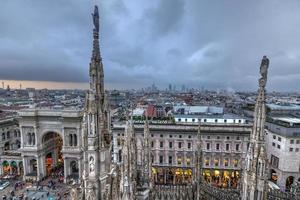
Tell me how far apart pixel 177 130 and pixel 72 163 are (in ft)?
85.2

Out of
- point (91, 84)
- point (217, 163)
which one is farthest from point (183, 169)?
point (91, 84)

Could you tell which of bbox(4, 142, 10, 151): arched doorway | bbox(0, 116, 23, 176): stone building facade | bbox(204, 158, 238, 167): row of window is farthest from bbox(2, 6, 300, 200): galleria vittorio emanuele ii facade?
bbox(4, 142, 10, 151): arched doorway

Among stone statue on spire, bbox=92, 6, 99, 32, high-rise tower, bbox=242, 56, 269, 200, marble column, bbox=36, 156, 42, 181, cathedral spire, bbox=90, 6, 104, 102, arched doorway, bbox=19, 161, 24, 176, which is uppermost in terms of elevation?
stone statue on spire, bbox=92, 6, 99, 32

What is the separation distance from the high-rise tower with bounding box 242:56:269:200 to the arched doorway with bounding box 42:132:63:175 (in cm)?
4885

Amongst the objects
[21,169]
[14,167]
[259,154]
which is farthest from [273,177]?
[14,167]

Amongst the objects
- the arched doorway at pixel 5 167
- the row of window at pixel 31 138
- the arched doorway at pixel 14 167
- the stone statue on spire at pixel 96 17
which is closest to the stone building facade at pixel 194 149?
the row of window at pixel 31 138

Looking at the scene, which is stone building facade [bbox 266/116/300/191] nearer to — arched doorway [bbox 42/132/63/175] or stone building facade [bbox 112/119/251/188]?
stone building facade [bbox 112/119/251/188]

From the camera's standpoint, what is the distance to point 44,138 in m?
49.5

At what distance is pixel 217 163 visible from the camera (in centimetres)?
4812

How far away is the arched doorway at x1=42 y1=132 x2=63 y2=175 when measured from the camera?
50.7 metres

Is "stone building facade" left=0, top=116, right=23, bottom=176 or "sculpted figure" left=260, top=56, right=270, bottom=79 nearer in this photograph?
"sculpted figure" left=260, top=56, right=270, bottom=79

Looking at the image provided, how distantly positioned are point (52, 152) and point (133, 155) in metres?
45.1

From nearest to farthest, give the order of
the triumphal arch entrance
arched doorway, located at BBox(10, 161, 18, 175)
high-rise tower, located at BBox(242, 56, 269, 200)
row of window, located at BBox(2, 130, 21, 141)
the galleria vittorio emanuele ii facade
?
high-rise tower, located at BBox(242, 56, 269, 200), the galleria vittorio emanuele ii facade, the triumphal arch entrance, arched doorway, located at BBox(10, 161, 18, 175), row of window, located at BBox(2, 130, 21, 141)

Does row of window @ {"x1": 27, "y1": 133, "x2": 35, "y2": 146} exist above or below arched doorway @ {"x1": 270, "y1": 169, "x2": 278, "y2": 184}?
above
